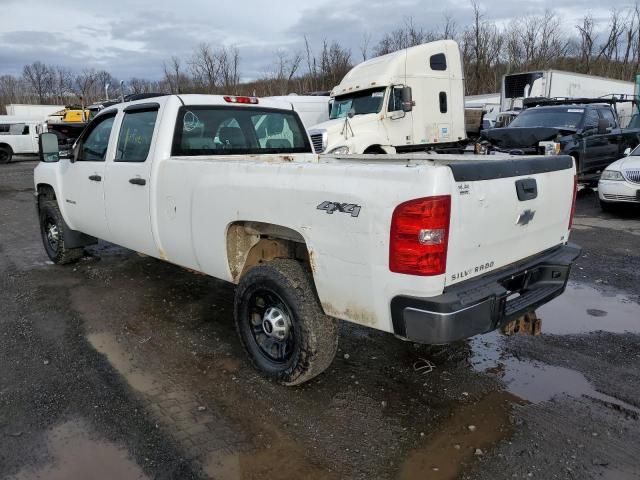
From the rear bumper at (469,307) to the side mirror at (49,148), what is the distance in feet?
15.2

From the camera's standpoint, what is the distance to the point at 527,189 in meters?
3.03

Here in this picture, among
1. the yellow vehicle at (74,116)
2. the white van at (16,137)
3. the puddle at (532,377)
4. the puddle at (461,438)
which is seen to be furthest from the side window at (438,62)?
the yellow vehicle at (74,116)

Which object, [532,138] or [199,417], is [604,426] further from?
[532,138]

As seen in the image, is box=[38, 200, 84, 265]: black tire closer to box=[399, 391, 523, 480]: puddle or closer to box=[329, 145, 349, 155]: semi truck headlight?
box=[399, 391, 523, 480]: puddle

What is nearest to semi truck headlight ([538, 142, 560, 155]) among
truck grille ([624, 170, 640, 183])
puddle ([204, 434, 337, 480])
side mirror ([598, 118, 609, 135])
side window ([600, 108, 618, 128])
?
side mirror ([598, 118, 609, 135])

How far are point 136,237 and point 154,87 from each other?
2522 inches

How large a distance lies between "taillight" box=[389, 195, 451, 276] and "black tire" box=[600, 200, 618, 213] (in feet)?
26.1

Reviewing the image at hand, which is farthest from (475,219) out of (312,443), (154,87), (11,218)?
(154,87)

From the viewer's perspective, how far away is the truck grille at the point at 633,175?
28.3ft

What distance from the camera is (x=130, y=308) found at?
5.07 m

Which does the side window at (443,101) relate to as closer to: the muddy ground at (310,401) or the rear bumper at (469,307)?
the muddy ground at (310,401)

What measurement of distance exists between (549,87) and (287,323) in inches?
819

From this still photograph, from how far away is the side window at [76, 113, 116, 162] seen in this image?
203 inches

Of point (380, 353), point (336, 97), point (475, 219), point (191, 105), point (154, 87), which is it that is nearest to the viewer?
point (475, 219)
